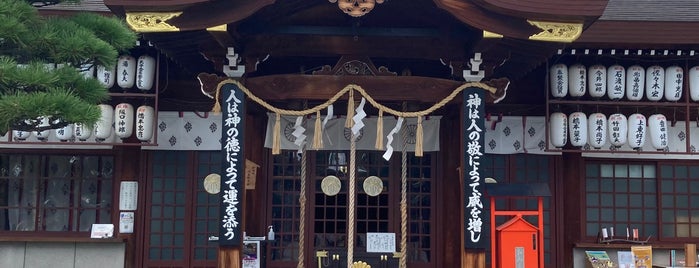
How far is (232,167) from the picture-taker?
30.2 feet

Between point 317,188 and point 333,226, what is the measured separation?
2.19 feet

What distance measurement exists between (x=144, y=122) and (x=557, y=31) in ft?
20.2

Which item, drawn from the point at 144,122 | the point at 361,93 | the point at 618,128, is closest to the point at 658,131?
the point at 618,128

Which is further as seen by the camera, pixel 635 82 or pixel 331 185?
pixel 331 185

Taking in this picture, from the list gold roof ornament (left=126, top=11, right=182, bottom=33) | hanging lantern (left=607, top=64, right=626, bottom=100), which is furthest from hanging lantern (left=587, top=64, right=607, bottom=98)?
gold roof ornament (left=126, top=11, right=182, bottom=33)

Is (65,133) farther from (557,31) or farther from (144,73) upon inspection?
(557,31)

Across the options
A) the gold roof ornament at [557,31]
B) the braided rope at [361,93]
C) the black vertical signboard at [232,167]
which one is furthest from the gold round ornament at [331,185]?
the gold roof ornament at [557,31]

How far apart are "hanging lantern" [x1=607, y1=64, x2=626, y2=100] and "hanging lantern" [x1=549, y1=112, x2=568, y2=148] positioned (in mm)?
821

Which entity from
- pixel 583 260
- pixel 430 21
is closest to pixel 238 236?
pixel 430 21

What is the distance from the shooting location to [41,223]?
447 inches

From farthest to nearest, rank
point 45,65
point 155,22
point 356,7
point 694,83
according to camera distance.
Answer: point 694,83
point 155,22
point 356,7
point 45,65

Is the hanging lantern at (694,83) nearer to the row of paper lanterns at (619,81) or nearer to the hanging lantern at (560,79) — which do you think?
the row of paper lanterns at (619,81)

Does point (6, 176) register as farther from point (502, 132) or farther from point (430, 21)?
point (502, 132)

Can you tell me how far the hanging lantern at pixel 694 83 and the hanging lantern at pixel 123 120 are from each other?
344 inches
